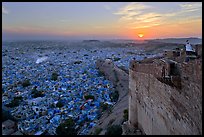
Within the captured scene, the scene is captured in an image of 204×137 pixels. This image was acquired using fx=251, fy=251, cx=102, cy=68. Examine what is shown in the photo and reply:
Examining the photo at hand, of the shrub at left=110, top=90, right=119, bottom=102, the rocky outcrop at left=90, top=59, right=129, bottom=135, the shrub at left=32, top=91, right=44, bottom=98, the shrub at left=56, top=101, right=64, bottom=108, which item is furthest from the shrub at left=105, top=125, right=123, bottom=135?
the shrub at left=32, top=91, right=44, bottom=98

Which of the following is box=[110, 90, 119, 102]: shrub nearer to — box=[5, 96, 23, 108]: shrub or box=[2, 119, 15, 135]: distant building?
box=[5, 96, 23, 108]: shrub

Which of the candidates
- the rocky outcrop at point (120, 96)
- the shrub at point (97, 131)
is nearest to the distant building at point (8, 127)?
the rocky outcrop at point (120, 96)

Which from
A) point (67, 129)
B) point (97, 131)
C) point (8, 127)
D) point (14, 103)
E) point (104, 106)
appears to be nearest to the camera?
point (97, 131)

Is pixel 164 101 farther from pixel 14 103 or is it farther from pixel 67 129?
pixel 14 103

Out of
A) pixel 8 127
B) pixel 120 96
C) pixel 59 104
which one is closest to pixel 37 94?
pixel 59 104

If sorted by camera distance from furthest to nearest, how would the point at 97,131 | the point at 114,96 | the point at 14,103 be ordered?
the point at 114,96 → the point at 14,103 → the point at 97,131
